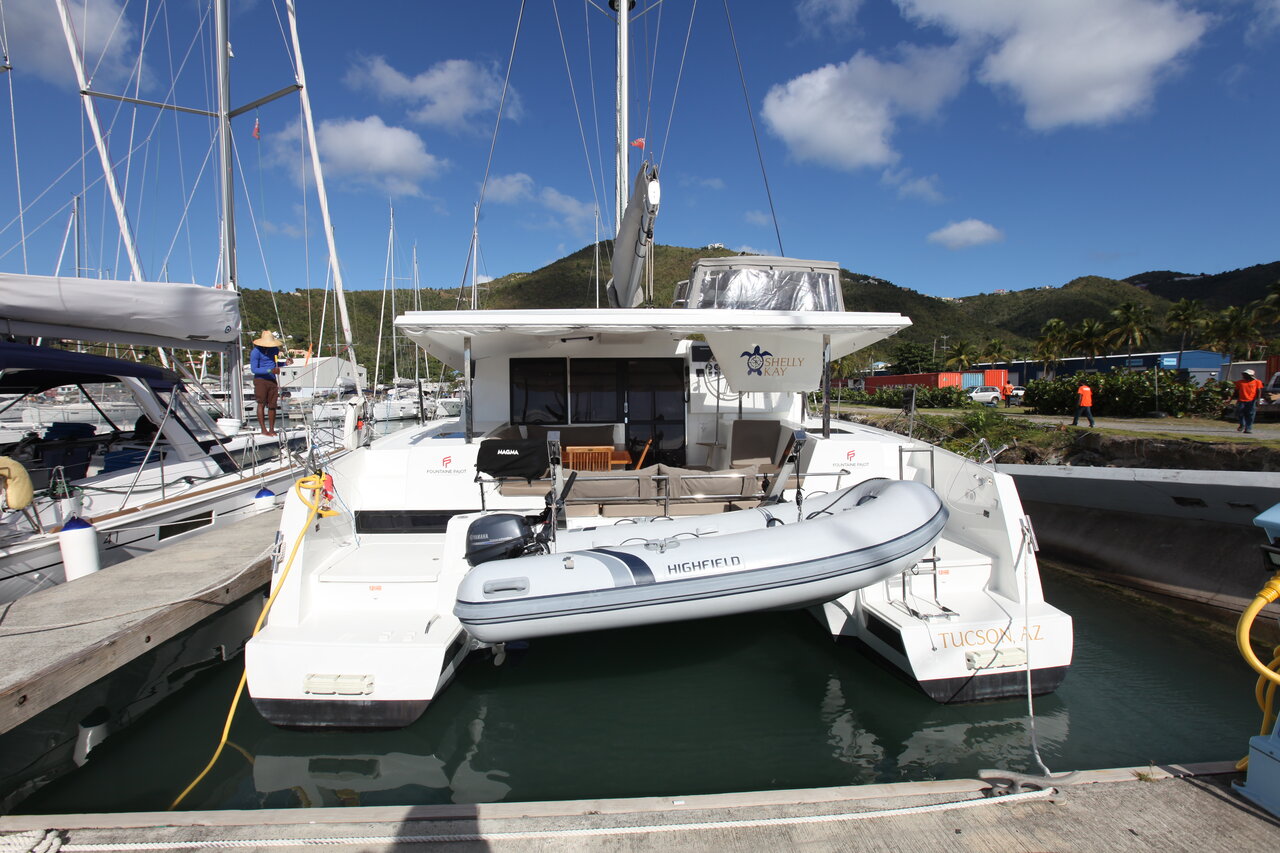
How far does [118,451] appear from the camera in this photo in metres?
8.18

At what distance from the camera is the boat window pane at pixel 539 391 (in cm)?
726

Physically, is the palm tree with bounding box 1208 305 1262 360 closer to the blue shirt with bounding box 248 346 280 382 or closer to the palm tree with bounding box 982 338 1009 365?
the palm tree with bounding box 982 338 1009 365

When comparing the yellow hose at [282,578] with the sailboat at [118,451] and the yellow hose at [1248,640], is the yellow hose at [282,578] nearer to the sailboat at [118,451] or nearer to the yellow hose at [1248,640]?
the sailboat at [118,451]

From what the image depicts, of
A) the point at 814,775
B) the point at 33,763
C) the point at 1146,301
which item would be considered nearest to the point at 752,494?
the point at 814,775

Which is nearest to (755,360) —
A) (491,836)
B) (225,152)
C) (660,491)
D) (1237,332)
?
(660,491)

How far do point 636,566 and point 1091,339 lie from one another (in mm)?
48899

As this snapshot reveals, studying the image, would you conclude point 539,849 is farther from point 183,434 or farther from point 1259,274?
point 1259,274

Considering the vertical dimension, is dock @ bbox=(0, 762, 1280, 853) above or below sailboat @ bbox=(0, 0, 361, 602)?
below

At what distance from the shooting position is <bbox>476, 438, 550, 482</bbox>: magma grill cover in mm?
5066

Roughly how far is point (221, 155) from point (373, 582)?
33.4 feet

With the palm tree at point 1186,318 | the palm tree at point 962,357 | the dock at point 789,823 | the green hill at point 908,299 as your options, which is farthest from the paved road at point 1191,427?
the green hill at point 908,299

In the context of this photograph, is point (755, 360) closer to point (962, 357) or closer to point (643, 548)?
point (643, 548)

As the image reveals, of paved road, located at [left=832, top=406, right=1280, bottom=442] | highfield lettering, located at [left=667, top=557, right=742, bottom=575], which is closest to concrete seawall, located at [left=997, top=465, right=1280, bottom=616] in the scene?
paved road, located at [left=832, top=406, right=1280, bottom=442]

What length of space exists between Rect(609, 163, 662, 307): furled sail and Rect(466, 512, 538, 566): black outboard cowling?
140 inches
